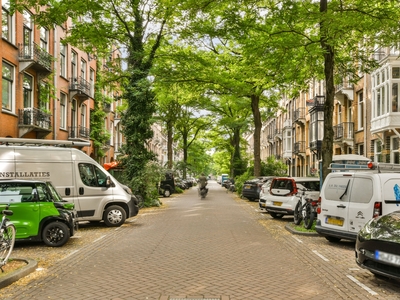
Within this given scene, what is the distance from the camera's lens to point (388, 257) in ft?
21.1

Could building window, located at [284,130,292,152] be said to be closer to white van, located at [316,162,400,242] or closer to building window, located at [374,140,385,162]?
building window, located at [374,140,385,162]

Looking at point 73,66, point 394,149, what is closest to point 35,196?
point 394,149

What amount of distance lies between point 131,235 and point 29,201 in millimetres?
3172

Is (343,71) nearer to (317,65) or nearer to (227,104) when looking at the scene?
(317,65)

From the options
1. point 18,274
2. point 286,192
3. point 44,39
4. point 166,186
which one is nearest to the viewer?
point 18,274

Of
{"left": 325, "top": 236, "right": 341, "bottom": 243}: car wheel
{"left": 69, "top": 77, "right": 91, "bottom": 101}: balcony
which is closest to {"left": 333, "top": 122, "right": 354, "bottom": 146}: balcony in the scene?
{"left": 69, "top": 77, "right": 91, "bottom": 101}: balcony

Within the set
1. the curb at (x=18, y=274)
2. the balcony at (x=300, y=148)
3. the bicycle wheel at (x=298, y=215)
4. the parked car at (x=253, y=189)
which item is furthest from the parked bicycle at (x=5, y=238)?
the balcony at (x=300, y=148)

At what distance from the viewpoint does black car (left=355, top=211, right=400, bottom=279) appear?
20.8ft

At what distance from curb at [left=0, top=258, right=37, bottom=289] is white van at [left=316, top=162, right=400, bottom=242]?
659 centimetres

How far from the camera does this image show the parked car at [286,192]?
16141 mm

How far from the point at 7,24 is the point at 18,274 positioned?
693 inches

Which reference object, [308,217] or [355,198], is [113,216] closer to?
[308,217]

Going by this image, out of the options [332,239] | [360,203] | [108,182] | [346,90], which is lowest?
[332,239]

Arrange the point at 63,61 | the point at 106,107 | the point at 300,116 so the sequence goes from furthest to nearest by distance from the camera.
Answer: the point at 300,116, the point at 106,107, the point at 63,61
